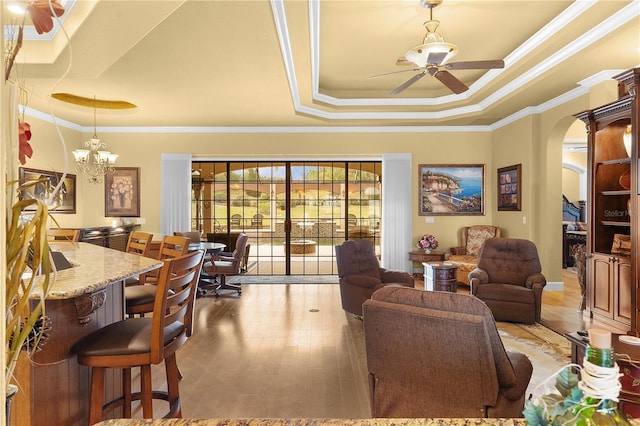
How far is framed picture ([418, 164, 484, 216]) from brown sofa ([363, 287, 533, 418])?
545 centimetres

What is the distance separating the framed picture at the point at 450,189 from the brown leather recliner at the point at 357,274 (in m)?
2.71

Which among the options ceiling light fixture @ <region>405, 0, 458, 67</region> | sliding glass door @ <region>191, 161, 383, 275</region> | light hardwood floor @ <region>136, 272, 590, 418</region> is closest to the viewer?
light hardwood floor @ <region>136, 272, 590, 418</region>

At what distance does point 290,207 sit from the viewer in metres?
7.77

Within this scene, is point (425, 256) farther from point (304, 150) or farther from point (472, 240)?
point (304, 150)

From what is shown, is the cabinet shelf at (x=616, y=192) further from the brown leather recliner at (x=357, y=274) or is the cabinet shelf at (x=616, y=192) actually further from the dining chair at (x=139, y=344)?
the dining chair at (x=139, y=344)

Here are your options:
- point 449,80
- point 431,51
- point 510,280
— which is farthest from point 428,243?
point 431,51

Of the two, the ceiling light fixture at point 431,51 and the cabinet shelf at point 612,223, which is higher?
the ceiling light fixture at point 431,51

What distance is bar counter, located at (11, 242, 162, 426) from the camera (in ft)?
5.65

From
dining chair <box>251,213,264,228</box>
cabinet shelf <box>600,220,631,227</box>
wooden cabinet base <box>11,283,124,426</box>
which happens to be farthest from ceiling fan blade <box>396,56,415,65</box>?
dining chair <box>251,213,264,228</box>

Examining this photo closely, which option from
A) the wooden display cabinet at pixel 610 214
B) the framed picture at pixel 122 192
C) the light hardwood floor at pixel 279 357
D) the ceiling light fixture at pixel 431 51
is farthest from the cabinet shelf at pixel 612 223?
the framed picture at pixel 122 192

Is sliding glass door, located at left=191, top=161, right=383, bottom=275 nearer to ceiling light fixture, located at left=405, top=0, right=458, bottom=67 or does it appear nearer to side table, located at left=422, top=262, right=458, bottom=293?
side table, located at left=422, top=262, right=458, bottom=293

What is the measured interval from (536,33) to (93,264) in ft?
14.7

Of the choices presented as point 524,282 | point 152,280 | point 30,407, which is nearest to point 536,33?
point 524,282

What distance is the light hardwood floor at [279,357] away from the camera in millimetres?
2701
